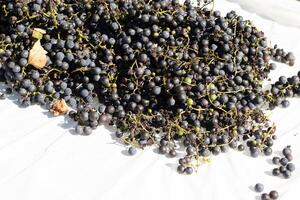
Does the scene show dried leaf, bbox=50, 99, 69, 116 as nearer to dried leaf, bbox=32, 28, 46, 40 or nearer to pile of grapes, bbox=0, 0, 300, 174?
pile of grapes, bbox=0, 0, 300, 174

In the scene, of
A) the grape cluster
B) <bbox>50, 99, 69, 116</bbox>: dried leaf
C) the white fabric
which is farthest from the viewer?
<bbox>50, 99, 69, 116</bbox>: dried leaf

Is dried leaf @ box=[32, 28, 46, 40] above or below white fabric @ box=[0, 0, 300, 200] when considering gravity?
above

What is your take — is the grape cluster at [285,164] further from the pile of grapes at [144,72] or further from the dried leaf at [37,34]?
the dried leaf at [37,34]

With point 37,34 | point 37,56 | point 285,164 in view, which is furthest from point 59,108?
point 285,164

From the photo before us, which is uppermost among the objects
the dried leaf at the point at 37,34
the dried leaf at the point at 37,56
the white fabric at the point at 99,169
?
the dried leaf at the point at 37,34

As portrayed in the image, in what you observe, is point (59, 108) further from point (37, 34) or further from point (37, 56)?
point (37, 34)

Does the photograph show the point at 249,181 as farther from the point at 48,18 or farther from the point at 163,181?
the point at 48,18

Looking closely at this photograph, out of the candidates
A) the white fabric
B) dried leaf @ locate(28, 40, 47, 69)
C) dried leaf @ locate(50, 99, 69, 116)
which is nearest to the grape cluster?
the white fabric

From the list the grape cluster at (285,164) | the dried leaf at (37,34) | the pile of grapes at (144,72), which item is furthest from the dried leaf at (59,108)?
the grape cluster at (285,164)
